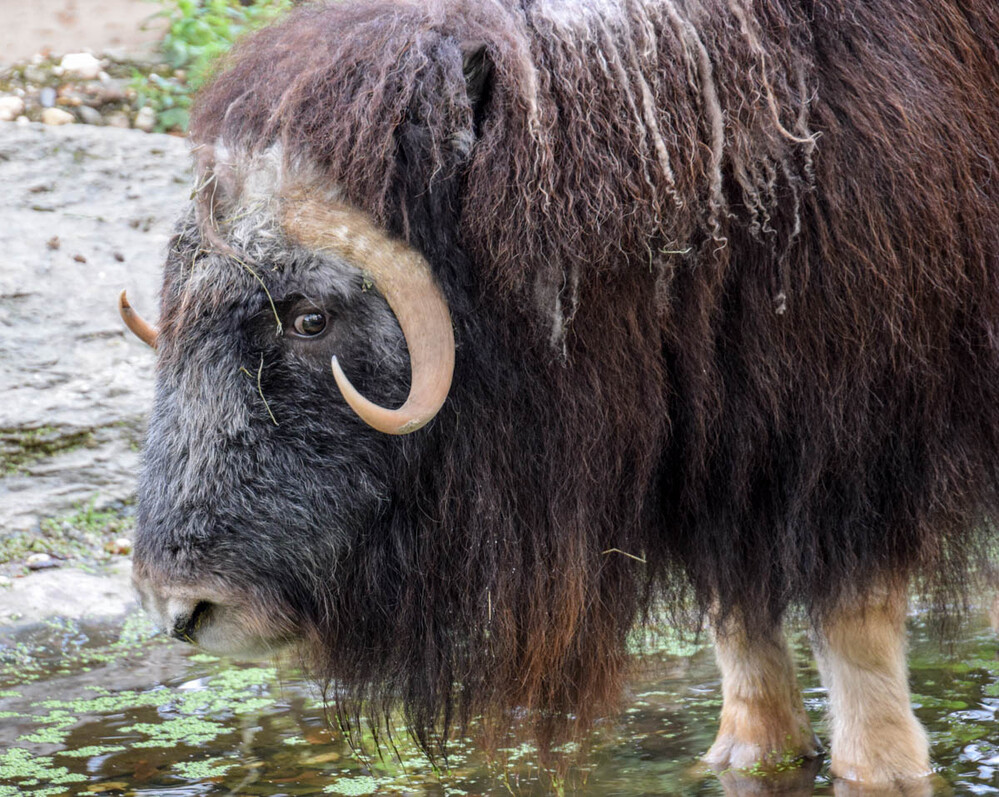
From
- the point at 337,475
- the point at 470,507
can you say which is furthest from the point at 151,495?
the point at 470,507

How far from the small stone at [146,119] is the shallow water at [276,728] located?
114 inches

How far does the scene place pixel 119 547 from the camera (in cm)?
386

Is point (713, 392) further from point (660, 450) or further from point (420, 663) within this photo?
point (420, 663)

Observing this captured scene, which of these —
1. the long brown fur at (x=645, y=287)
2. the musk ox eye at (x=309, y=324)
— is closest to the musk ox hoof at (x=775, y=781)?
the long brown fur at (x=645, y=287)

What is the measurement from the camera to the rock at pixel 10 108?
5.70m

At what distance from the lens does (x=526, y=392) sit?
198 cm

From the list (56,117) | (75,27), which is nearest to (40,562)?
(56,117)

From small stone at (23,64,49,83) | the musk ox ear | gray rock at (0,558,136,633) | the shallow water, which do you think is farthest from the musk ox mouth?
small stone at (23,64,49,83)

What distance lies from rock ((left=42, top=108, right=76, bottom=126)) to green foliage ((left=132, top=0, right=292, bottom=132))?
0.33 metres

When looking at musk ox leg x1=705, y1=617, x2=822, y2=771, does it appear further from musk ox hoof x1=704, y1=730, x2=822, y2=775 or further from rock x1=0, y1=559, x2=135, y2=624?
rock x1=0, y1=559, x2=135, y2=624

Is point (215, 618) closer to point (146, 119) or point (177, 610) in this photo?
point (177, 610)

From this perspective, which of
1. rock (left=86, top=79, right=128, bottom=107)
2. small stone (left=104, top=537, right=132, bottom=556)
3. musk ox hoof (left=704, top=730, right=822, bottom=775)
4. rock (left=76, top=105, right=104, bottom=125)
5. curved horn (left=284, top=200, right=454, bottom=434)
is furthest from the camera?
rock (left=86, top=79, right=128, bottom=107)

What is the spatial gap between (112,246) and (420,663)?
3000 mm

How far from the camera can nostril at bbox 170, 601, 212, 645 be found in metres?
1.93
